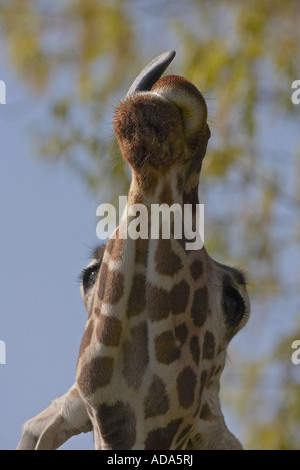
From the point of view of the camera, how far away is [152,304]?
331cm

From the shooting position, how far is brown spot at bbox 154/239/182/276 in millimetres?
3297

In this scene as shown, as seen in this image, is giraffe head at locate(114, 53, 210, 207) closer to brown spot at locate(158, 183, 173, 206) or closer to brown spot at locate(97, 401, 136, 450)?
brown spot at locate(158, 183, 173, 206)

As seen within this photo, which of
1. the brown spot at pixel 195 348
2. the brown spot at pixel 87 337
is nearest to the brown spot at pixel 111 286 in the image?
the brown spot at pixel 87 337

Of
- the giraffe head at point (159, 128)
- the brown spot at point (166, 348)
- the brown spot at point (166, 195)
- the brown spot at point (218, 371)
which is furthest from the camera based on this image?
the brown spot at point (218, 371)

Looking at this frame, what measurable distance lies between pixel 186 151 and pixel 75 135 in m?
7.41

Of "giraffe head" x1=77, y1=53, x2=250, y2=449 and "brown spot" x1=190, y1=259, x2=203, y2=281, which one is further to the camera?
"brown spot" x1=190, y1=259, x2=203, y2=281

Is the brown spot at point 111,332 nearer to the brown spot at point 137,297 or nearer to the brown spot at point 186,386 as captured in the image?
the brown spot at point 137,297

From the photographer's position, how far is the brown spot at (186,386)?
342 cm

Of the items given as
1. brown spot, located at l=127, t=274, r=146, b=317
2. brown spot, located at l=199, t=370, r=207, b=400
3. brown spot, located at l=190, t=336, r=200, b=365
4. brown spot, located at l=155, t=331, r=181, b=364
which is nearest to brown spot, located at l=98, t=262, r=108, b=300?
brown spot, located at l=127, t=274, r=146, b=317

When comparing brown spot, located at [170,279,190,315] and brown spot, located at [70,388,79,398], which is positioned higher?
brown spot, located at [170,279,190,315]

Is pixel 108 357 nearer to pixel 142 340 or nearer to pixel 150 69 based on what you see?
pixel 142 340

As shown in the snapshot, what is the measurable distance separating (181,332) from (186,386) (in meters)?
0.18

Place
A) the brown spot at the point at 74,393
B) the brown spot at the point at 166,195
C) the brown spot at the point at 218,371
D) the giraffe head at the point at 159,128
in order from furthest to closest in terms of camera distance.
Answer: the brown spot at the point at 218,371 < the brown spot at the point at 74,393 < the brown spot at the point at 166,195 < the giraffe head at the point at 159,128

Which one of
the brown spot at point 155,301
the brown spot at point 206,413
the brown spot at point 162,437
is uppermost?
the brown spot at point 155,301
